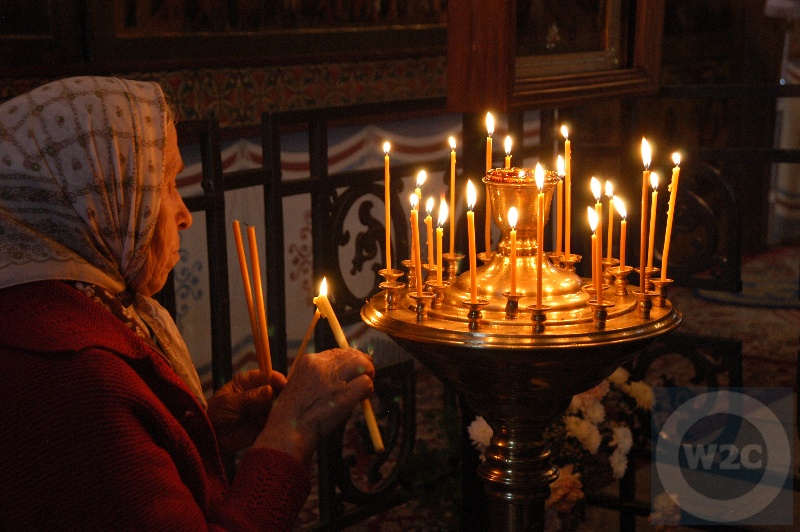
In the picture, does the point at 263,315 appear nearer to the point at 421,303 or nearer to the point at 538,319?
the point at 421,303

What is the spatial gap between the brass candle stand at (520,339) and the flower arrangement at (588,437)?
597mm

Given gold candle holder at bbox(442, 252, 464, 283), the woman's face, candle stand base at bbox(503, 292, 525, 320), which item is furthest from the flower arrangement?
the woman's face

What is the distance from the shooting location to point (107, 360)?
1.44 meters

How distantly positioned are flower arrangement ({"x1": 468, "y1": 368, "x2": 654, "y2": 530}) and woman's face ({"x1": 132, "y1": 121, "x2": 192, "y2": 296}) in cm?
97

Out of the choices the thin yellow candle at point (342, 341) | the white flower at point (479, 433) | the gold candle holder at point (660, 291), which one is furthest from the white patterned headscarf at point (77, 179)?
the white flower at point (479, 433)

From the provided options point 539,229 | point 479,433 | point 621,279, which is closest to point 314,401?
point 539,229

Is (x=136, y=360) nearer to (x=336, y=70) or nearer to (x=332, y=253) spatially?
(x=332, y=253)

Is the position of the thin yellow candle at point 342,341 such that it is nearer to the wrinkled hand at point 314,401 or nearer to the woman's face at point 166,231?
the wrinkled hand at point 314,401

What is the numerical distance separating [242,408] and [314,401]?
309mm

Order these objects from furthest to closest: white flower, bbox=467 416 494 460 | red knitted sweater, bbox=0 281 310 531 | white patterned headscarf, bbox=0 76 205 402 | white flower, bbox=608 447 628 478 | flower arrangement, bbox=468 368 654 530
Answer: white flower, bbox=608 447 628 478 < flower arrangement, bbox=468 368 654 530 < white flower, bbox=467 416 494 460 < white patterned headscarf, bbox=0 76 205 402 < red knitted sweater, bbox=0 281 310 531

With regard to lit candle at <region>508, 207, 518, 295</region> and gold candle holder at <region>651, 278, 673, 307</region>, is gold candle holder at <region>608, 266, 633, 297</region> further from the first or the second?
lit candle at <region>508, 207, 518, 295</region>

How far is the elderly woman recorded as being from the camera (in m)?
1.37

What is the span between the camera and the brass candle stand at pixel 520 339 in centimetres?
159

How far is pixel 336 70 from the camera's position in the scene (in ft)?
16.1
